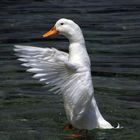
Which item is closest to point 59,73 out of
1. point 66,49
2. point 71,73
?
point 71,73

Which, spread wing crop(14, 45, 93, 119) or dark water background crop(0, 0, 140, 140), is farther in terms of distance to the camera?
dark water background crop(0, 0, 140, 140)

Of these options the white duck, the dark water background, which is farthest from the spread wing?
the dark water background

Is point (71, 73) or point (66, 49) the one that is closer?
point (71, 73)

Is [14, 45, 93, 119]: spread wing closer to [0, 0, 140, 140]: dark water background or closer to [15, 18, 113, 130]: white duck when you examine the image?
[15, 18, 113, 130]: white duck

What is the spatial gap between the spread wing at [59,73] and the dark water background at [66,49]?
3.09ft

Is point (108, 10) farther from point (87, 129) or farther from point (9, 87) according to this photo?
point (87, 129)

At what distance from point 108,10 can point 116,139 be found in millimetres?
14159

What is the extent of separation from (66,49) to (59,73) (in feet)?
26.3

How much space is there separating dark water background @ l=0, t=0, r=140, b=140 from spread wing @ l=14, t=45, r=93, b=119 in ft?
3.09

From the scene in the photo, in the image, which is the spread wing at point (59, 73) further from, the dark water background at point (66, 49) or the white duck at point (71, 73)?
the dark water background at point (66, 49)

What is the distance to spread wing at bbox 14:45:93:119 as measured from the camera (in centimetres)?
1082

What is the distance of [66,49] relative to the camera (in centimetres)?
1898

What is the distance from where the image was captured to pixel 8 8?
86.1 feet

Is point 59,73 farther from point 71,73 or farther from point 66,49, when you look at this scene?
point 66,49
